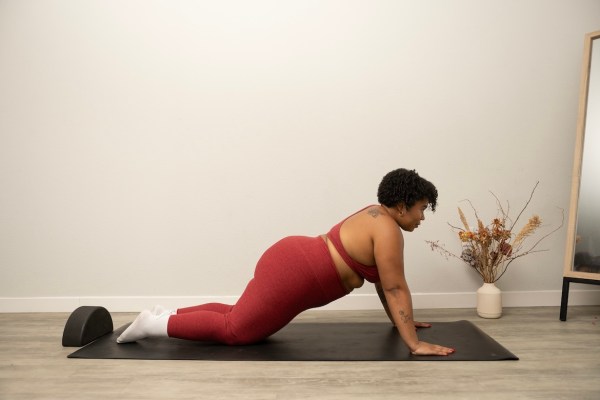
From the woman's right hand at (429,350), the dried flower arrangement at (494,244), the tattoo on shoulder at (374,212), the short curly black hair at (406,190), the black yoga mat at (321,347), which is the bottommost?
the black yoga mat at (321,347)

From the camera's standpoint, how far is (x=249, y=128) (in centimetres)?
360

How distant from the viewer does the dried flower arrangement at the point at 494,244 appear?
3273mm

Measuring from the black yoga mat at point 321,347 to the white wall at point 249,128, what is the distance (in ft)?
2.74

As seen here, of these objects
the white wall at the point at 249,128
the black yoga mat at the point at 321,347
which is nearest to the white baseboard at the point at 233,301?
the white wall at the point at 249,128

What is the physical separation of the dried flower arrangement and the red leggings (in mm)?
1207

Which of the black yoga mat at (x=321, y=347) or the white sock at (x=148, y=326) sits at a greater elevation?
the white sock at (x=148, y=326)

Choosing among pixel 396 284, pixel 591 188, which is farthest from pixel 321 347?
pixel 591 188

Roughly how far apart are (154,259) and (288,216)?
37.8 inches

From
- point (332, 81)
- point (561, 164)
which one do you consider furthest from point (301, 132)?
point (561, 164)

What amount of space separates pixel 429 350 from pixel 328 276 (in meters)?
0.56

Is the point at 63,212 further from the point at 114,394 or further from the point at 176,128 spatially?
the point at 114,394

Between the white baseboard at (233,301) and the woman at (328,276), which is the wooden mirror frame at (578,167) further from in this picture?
the woman at (328,276)

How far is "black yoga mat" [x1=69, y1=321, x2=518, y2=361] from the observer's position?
238 cm

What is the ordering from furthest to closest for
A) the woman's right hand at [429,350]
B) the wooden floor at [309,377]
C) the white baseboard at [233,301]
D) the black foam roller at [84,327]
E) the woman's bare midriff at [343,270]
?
the white baseboard at [233,301] → the black foam roller at [84,327] → the woman's bare midriff at [343,270] → the woman's right hand at [429,350] → the wooden floor at [309,377]
